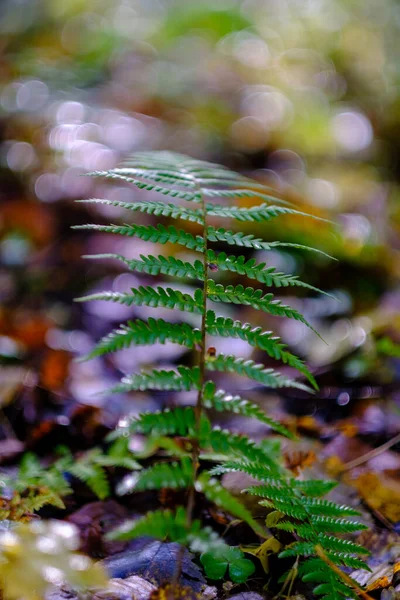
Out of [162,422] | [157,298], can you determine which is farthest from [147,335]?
[162,422]

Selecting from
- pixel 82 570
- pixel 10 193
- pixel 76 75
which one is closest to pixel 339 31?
pixel 76 75

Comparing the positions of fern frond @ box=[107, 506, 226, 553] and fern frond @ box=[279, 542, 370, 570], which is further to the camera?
fern frond @ box=[279, 542, 370, 570]

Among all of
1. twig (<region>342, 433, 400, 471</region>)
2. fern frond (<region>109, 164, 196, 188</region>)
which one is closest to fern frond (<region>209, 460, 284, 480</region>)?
twig (<region>342, 433, 400, 471</region>)

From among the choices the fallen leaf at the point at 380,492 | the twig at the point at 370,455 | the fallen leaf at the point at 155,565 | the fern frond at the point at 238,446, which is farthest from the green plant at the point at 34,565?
the twig at the point at 370,455

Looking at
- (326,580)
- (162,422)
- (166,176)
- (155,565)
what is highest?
(166,176)

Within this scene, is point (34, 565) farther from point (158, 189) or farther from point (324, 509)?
point (158, 189)

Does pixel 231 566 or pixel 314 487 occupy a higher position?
pixel 314 487

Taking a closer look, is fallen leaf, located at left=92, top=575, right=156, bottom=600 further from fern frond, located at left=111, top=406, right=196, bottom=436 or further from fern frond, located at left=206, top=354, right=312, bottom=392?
fern frond, located at left=206, top=354, right=312, bottom=392
